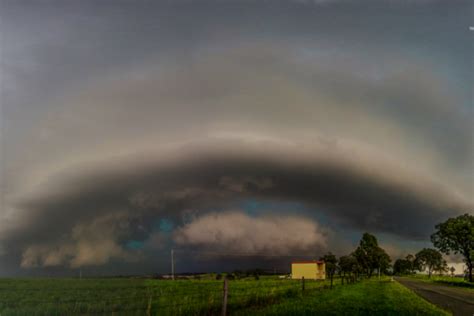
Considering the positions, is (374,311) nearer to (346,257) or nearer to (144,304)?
(144,304)

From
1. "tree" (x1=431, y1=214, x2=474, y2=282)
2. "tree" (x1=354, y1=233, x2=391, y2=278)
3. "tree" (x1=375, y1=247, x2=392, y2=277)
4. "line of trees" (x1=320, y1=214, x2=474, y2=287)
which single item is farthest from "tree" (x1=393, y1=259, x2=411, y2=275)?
"tree" (x1=431, y1=214, x2=474, y2=282)

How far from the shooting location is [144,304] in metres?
11.5

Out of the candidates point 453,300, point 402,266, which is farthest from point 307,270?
point 402,266

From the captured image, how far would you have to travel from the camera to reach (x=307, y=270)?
313 feet

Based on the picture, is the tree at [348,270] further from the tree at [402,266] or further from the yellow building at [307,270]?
the tree at [402,266]

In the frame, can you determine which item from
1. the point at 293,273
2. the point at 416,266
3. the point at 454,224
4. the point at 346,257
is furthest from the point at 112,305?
the point at 416,266

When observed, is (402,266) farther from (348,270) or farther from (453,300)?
(453,300)

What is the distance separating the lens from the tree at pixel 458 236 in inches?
2363

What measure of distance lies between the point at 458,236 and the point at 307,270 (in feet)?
129

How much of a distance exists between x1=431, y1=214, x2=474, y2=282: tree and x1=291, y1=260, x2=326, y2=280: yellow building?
112ft

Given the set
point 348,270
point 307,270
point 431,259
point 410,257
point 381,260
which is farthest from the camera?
point 410,257

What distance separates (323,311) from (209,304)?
4.66m

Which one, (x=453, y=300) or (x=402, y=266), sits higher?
(x=453, y=300)

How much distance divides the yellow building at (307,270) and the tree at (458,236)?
34157 mm
